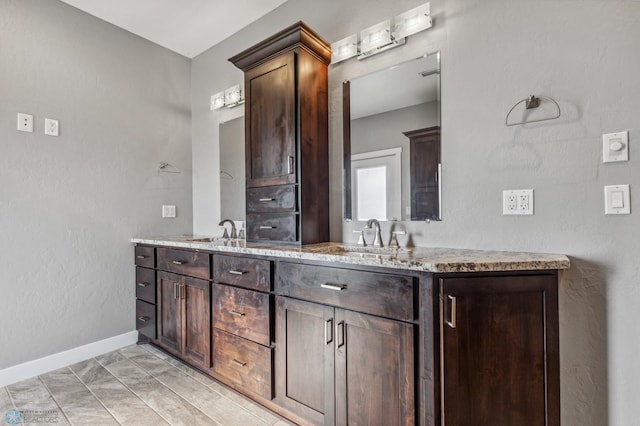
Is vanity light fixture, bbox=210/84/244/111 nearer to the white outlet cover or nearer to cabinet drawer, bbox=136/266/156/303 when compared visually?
the white outlet cover

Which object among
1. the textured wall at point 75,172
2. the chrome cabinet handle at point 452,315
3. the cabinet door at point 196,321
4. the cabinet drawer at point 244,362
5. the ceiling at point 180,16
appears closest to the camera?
the chrome cabinet handle at point 452,315

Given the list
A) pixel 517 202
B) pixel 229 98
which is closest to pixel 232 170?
pixel 229 98

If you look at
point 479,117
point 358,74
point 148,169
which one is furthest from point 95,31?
point 479,117

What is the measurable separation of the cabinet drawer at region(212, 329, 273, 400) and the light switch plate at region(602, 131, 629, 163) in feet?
5.70

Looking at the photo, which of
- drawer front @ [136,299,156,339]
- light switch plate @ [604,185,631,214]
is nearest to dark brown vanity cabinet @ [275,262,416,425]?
light switch plate @ [604,185,631,214]

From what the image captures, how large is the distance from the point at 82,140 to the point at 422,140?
97.5 inches

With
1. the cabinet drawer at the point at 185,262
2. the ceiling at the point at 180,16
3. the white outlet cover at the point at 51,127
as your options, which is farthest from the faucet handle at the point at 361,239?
the white outlet cover at the point at 51,127

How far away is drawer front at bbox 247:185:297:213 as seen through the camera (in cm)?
193

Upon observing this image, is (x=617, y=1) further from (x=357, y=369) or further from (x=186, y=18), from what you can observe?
(x=186, y=18)

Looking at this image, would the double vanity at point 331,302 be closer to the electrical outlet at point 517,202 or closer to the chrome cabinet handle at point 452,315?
the chrome cabinet handle at point 452,315

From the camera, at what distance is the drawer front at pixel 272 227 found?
6.26ft

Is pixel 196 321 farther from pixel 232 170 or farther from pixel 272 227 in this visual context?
pixel 232 170

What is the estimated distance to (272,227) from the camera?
79.3 inches

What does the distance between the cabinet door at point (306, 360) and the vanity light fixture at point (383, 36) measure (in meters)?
1.51
